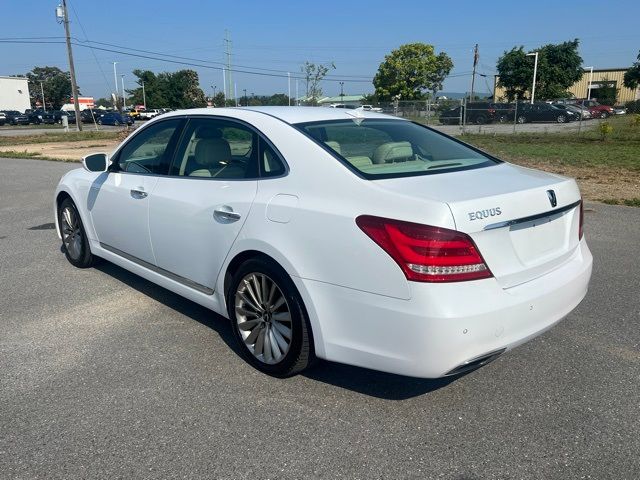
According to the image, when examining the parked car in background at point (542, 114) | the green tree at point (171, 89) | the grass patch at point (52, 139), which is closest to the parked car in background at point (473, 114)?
the parked car in background at point (542, 114)

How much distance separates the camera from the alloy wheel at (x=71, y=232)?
5.53 m

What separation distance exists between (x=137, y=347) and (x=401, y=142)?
2.26 m

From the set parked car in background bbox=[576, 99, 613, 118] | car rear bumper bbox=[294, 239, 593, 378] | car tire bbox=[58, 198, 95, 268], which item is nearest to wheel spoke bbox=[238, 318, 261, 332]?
car rear bumper bbox=[294, 239, 593, 378]

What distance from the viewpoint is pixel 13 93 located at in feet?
284

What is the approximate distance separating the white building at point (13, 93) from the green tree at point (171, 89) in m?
17.7

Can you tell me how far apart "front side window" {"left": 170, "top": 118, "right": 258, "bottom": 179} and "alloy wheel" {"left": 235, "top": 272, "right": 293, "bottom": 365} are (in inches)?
28.1

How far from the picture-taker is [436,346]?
2.64 meters

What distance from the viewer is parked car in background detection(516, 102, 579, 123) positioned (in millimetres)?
32875

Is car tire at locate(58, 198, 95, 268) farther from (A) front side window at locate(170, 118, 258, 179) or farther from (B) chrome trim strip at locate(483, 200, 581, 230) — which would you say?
(B) chrome trim strip at locate(483, 200, 581, 230)

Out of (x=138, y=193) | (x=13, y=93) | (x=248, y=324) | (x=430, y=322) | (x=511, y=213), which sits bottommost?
(x=248, y=324)

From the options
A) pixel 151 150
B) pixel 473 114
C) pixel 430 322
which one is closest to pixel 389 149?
pixel 430 322

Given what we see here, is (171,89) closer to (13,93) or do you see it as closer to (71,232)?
(13,93)

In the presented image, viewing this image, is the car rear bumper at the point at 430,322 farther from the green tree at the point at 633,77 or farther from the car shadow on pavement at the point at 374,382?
the green tree at the point at 633,77

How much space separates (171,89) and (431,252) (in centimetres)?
9622
